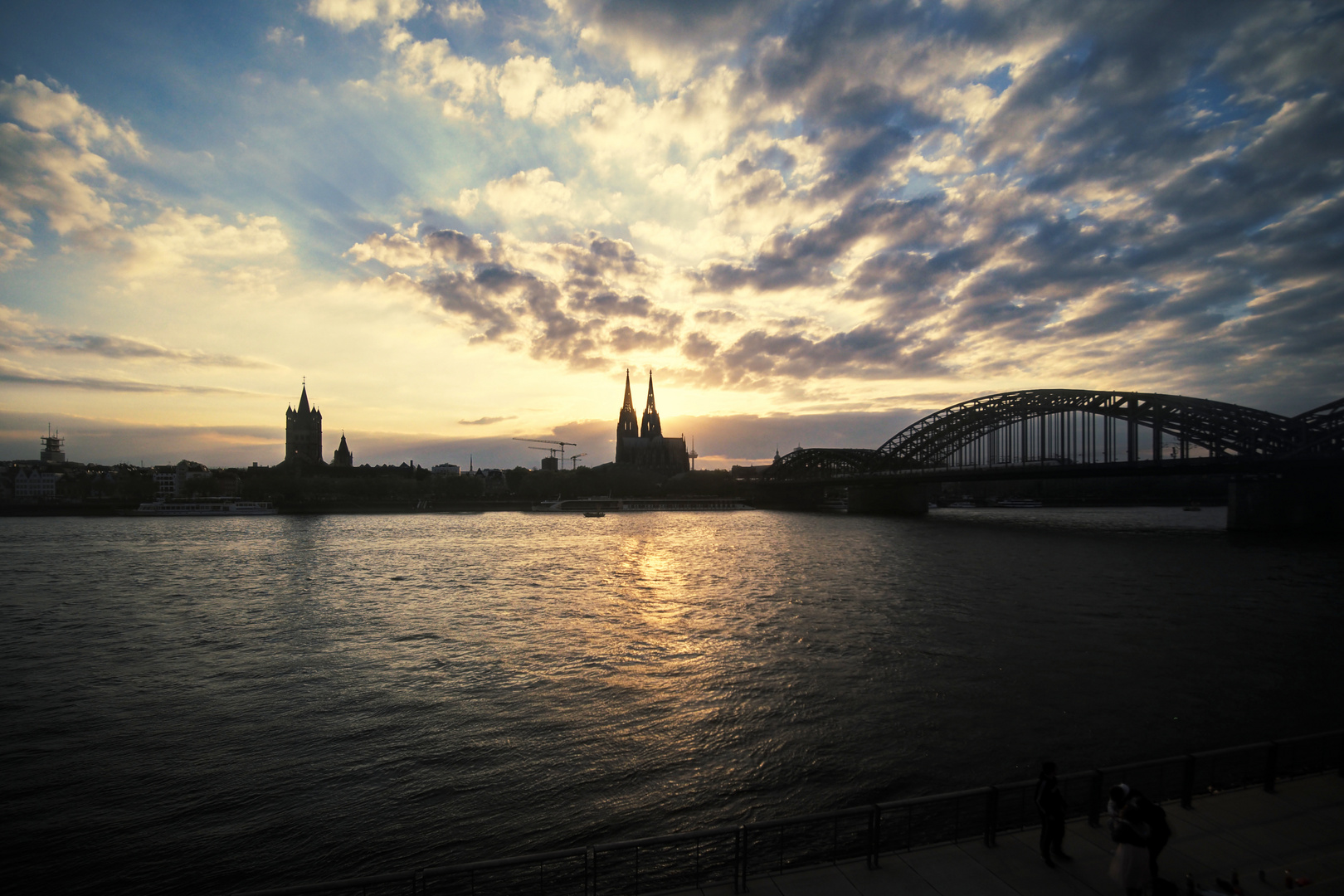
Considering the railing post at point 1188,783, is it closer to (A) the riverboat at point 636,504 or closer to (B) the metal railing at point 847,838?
(B) the metal railing at point 847,838

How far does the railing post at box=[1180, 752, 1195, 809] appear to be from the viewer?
7.86 metres

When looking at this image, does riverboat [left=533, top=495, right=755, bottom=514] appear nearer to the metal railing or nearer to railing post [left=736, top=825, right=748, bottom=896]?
the metal railing

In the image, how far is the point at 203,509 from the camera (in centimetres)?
10125

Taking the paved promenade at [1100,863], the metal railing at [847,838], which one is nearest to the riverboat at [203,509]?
the metal railing at [847,838]

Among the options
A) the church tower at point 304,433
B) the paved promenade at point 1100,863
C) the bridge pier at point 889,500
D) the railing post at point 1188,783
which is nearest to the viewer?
the paved promenade at point 1100,863

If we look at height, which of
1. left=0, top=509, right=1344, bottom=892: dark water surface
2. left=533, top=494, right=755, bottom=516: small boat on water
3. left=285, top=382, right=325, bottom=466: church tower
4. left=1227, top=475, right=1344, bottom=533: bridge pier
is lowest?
left=0, top=509, right=1344, bottom=892: dark water surface

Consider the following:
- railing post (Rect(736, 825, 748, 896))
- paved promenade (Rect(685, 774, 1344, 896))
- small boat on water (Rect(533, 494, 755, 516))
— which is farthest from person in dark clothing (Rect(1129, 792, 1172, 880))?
small boat on water (Rect(533, 494, 755, 516))

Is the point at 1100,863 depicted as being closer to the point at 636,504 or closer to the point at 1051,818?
the point at 1051,818

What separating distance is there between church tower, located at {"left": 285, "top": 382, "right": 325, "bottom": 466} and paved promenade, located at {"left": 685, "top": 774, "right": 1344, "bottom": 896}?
636 ft

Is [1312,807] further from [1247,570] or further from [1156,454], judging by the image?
[1156,454]

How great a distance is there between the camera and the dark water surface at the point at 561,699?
1036 centimetres

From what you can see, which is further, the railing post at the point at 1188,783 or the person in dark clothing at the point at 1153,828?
the railing post at the point at 1188,783

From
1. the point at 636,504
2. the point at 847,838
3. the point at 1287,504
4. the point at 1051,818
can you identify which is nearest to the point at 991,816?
the point at 1051,818

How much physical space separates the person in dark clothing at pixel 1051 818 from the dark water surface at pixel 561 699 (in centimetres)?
402
